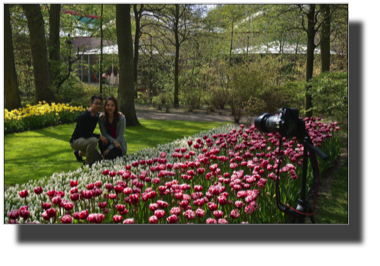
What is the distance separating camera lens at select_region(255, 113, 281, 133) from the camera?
2.11m

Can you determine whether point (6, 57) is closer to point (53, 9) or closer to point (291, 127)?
point (53, 9)

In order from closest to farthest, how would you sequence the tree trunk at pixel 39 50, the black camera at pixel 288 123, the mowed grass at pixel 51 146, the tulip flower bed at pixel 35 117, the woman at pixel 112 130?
the black camera at pixel 288 123
the woman at pixel 112 130
the mowed grass at pixel 51 146
the tulip flower bed at pixel 35 117
the tree trunk at pixel 39 50

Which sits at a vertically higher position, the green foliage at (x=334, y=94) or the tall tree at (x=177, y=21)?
the tall tree at (x=177, y=21)

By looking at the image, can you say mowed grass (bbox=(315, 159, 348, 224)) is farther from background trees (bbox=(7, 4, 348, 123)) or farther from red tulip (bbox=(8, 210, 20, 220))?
background trees (bbox=(7, 4, 348, 123))

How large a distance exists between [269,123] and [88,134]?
3292 mm

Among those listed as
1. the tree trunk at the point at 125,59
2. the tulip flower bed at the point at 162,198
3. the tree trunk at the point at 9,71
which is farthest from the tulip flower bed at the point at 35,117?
the tulip flower bed at the point at 162,198

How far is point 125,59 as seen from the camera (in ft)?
29.2

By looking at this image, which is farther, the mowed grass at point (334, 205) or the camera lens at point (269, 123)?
the mowed grass at point (334, 205)

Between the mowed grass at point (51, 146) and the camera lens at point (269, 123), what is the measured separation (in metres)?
3.60

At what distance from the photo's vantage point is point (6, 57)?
31.0 feet

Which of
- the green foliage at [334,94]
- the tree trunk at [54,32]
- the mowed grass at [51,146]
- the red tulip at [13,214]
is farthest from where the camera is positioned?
the tree trunk at [54,32]

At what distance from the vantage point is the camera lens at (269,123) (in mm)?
2111

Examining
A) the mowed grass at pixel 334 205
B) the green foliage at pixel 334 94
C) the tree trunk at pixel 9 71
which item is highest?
the tree trunk at pixel 9 71

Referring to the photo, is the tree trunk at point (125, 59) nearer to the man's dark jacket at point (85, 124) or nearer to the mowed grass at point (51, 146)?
the mowed grass at point (51, 146)
